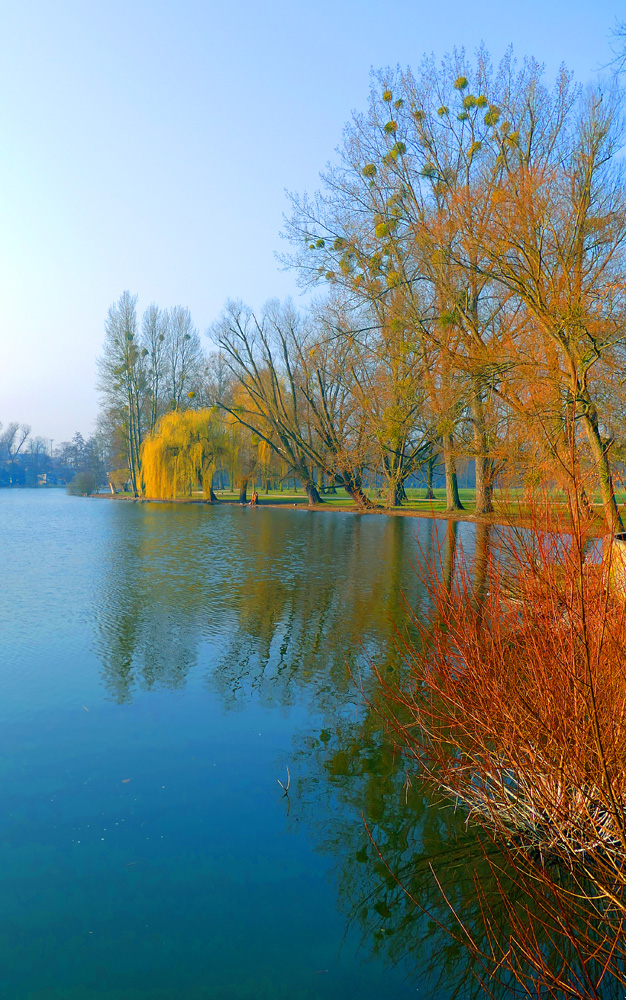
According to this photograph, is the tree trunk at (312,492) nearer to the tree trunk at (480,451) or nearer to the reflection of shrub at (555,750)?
the tree trunk at (480,451)

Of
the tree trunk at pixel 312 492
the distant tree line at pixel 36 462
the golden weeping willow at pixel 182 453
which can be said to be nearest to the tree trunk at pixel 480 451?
the tree trunk at pixel 312 492

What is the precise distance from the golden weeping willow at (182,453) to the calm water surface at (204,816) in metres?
31.8

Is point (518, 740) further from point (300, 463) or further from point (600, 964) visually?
point (300, 463)

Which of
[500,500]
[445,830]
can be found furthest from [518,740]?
[500,500]

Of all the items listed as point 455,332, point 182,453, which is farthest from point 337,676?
point 182,453

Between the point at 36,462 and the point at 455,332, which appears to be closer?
the point at 455,332

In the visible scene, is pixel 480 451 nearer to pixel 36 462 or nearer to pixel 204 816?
pixel 204 816

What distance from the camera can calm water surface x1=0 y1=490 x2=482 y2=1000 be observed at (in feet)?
10.1

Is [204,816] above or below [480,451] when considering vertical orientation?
below

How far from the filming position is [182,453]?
40844 mm

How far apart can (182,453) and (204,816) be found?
37.6 metres

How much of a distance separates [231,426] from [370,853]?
128 ft

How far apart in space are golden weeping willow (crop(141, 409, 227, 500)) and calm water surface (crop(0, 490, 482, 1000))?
31794 millimetres

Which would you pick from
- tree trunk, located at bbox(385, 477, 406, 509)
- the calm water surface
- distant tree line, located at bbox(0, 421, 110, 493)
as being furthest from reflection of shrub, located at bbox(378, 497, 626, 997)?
distant tree line, located at bbox(0, 421, 110, 493)
